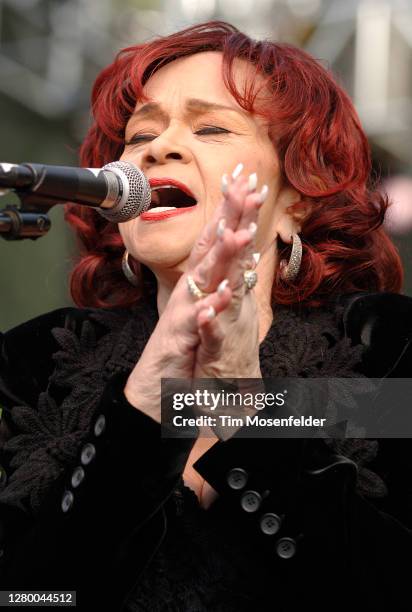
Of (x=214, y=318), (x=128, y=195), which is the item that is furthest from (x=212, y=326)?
(x=128, y=195)

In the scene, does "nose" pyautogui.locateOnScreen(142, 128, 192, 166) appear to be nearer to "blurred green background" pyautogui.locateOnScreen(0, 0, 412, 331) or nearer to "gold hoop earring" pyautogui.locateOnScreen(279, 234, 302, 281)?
"gold hoop earring" pyautogui.locateOnScreen(279, 234, 302, 281)

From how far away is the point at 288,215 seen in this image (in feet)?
7.25

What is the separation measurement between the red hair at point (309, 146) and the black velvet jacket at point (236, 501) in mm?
310

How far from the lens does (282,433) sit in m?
1.59

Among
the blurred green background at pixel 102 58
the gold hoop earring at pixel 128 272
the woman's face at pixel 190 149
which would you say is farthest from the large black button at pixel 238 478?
the blurred green background at pixel 102 58

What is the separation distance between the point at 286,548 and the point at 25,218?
0.72m

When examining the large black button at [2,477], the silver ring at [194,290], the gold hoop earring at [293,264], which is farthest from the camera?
the gold hoop earring at [293,264]

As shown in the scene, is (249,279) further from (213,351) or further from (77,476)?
(77,476)

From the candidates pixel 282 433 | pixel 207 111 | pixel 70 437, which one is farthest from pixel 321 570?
pixel 207 111

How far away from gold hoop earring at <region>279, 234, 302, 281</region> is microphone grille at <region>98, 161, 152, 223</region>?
65 cm

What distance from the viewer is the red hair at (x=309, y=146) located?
7.12 feet

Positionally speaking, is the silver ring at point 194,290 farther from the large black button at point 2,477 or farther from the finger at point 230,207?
the large black button at point 2,477

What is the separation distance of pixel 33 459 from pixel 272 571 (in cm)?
56

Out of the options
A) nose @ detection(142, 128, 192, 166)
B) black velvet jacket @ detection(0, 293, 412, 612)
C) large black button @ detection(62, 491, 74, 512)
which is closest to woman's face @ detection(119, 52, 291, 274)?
nose @ detection(142, 128, 192, 166)
